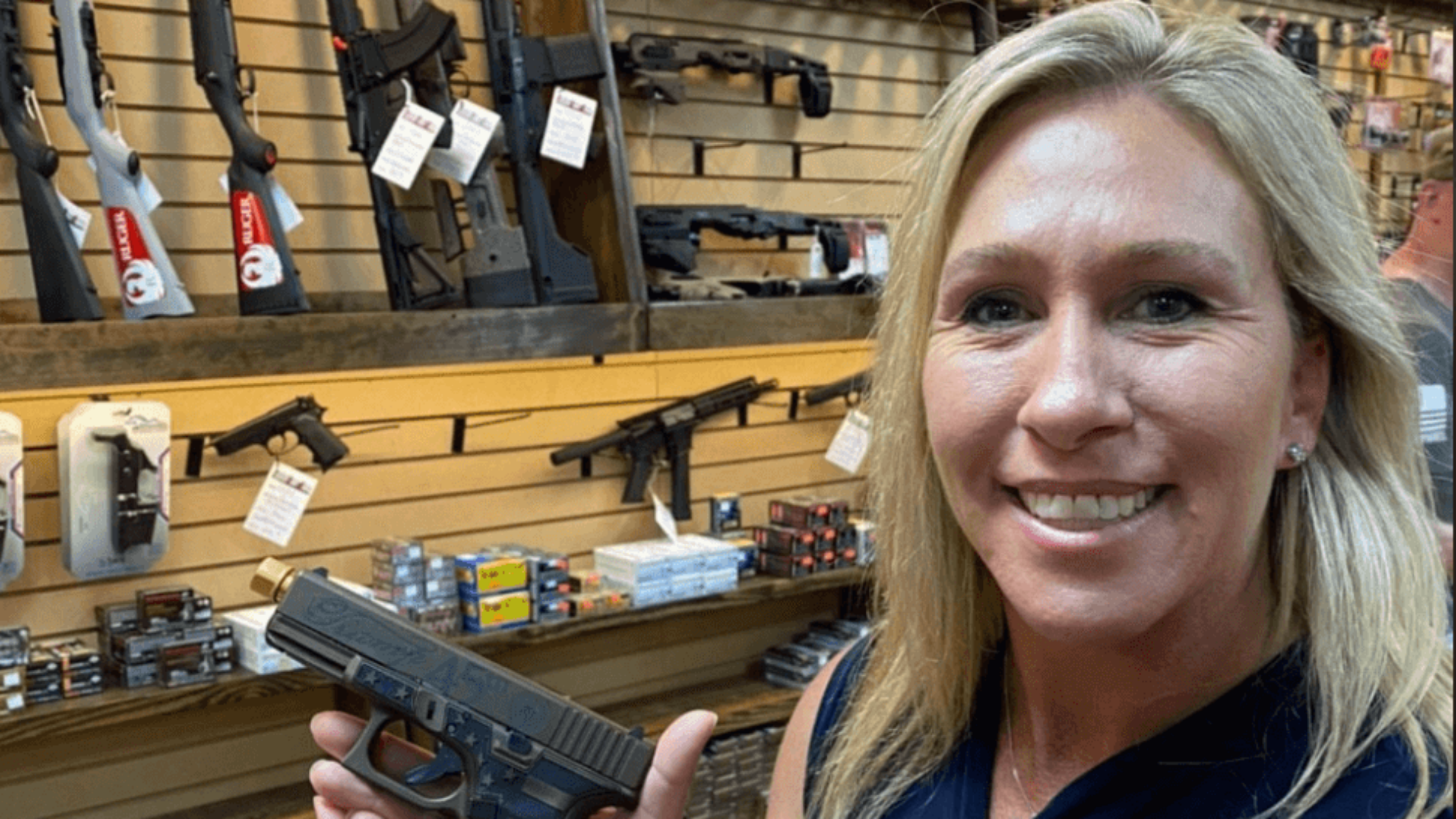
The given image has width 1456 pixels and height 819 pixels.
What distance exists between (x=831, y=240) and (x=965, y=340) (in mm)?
2360

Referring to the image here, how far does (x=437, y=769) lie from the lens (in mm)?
1385

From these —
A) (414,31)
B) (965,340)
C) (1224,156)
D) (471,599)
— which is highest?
(414,31)

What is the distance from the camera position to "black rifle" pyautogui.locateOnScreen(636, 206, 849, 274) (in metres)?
3.05

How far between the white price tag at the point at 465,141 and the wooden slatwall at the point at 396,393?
12.7 inches

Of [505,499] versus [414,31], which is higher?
[414,31]

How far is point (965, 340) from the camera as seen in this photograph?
1037 millimetres

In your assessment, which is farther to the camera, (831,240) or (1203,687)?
(831,240)

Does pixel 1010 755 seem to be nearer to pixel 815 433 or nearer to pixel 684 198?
pixel 684 198

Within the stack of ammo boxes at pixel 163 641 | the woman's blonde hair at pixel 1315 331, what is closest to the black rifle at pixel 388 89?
the stack of ammo boxes at pixel 163 641

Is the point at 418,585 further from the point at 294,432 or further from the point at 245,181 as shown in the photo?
the point at 245,181

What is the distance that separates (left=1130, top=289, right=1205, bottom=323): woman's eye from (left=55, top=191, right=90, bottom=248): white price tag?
6.23ft

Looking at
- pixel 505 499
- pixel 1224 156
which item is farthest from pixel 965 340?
pixel 505 499

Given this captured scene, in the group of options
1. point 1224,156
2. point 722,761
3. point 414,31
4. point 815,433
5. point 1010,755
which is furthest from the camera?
point 815,433

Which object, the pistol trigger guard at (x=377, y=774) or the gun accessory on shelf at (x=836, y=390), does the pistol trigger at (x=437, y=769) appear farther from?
the gun accessory on shelf at (x=836, y=390)
